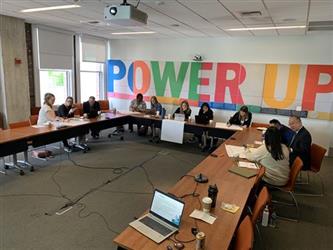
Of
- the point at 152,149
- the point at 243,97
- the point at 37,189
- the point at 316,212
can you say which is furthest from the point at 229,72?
the point at 37,189

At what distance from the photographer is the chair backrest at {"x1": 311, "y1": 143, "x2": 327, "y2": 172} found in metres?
3.91

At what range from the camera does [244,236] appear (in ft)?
5.74

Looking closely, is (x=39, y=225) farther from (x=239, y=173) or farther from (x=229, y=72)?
(x=229, y=72)

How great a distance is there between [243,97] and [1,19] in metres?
6.05

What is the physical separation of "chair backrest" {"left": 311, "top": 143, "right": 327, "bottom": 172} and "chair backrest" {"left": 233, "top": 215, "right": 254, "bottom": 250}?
2.66m

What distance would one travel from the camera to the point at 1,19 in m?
5.43

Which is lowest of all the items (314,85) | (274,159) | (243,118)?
(274,159)

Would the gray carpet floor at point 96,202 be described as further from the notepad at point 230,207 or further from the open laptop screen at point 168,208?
the open laptop screen at point 168,208

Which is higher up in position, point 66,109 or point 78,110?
point 66,109

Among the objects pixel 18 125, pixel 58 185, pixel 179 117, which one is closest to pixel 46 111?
pixel 18 125

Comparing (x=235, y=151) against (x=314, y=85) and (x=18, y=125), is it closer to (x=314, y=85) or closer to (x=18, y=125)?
(x=314, y=85)

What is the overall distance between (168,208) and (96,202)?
1.91 metres

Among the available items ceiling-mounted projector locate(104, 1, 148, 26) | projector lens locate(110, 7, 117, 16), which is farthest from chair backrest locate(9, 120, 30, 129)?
projector lens locate(110, 7, 117, 16)

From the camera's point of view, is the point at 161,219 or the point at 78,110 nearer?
the point at 161,219
